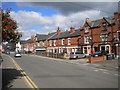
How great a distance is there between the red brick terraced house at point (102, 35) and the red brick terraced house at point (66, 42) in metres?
4.19

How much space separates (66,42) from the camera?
52906mm

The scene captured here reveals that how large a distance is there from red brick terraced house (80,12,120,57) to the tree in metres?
28.5

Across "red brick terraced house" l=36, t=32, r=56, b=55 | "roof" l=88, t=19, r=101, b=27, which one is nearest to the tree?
"roof" l=88, t=19, r=101, b=27

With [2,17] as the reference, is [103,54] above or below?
below

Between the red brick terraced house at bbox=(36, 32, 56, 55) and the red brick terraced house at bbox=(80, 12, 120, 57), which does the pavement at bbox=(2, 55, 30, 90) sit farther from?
the red brick terraced house at bbox=(36, 32, 56, 55)

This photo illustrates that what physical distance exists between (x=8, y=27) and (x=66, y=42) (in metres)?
44.6

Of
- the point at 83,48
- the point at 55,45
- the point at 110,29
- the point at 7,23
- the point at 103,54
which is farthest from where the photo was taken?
the point at 55,45

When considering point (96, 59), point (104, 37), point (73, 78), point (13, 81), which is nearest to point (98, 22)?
point (104, 37)

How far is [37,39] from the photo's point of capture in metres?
76.4

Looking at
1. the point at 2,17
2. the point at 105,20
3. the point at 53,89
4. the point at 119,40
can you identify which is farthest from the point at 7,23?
the point at 105,20

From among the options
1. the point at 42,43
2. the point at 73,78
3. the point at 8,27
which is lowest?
the point at 73,78

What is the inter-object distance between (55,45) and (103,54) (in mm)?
28497

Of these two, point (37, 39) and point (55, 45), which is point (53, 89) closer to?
point (55, 45)

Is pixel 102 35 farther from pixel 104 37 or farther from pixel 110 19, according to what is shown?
pixel 110 19
